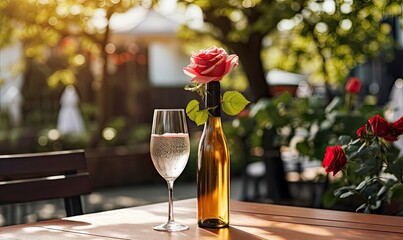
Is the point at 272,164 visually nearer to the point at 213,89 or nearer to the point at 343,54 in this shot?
the point at 343,54

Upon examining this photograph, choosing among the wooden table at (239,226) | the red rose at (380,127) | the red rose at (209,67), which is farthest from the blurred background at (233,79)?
the red rose at (209,67)

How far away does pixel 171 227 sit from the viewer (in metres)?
2.12

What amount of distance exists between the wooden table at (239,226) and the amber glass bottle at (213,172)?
4 centimetres

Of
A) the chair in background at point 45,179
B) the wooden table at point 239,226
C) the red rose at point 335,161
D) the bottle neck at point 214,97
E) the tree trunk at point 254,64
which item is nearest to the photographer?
the wooden table at point 239,226

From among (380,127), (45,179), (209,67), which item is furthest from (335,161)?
(45,179)

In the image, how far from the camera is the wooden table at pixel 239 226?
2.02 metres

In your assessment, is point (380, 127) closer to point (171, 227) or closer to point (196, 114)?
point (196, 114)

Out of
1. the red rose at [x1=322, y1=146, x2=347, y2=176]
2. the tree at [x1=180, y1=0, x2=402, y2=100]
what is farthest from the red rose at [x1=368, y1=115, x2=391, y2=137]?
the tree at [x1=180, y1=0, x2=402, y2=100]

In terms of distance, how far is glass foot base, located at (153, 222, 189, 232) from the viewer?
2.11 m

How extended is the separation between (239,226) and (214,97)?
1.13 ft

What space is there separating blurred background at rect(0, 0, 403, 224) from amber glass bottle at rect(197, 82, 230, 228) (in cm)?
200

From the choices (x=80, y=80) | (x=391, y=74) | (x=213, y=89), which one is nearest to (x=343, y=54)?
(x=213, y=89)

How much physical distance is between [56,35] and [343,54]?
363cm

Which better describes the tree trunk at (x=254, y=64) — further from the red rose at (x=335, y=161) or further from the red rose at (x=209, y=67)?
the red rose at (x=209, y=67)
